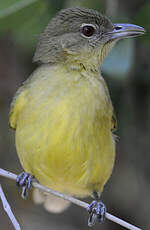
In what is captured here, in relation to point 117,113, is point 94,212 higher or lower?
lower

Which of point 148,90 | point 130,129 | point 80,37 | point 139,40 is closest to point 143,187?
point 130,129

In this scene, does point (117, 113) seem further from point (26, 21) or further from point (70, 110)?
point (70, 110)

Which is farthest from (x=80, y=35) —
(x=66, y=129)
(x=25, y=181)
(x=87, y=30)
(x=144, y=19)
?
(x=25, y=181)

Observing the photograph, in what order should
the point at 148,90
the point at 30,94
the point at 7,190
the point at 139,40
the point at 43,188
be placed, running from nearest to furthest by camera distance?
1. the point at 43,188
2. the point at 30,94
3. the point at 139,40
4. the point at 148,90
5. the point at 7,190

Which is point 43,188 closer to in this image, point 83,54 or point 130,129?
point 83,54

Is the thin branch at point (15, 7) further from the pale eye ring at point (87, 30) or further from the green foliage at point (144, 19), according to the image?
the green foliage at point (144, 19)

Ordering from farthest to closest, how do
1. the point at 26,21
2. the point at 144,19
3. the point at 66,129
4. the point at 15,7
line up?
the point at 144,19, the point at 26,21, the point at 15,7, the point at 66,129

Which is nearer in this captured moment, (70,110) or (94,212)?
(70,110)

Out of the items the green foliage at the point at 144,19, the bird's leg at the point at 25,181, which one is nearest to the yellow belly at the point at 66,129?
the bird's leg at the point at 25,181
